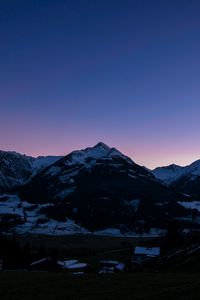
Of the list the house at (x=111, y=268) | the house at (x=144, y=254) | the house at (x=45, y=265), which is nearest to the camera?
the house at (x=111, y=268)

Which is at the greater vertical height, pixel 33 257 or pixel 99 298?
pixel 99 298

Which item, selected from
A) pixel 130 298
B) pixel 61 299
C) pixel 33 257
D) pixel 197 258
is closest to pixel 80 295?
pixel 61 299

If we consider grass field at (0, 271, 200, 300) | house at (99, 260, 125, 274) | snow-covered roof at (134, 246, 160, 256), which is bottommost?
house at (99, 260, 125, 274)

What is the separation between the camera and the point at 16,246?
136875mm

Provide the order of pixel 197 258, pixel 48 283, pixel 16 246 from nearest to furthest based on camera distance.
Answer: pixel 48 283 → pixel 197 258 → pixel 16 246

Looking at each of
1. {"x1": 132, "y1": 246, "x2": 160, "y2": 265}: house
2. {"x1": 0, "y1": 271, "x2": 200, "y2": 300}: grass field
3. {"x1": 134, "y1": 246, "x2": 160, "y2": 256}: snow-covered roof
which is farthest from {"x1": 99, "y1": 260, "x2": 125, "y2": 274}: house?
{"x1": 0, "y1": 271, "x2": 200, "y2": 300}: grass field

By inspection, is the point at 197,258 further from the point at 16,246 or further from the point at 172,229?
the point at 172,229

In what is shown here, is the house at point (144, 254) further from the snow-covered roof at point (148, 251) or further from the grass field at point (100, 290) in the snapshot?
the grass field at point (100, 290)

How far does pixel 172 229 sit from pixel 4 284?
412ft

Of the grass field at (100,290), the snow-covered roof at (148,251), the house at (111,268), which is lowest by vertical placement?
the house at (111,268)

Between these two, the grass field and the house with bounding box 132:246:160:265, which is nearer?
the grass field

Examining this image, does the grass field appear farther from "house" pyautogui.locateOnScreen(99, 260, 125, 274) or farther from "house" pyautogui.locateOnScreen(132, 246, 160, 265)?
"house" pyautogui.locateOnScreen(132, 246, 160, 265)

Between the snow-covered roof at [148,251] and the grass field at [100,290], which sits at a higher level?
the grass field at [100,290]

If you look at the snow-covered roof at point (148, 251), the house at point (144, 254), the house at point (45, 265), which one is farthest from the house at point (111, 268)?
the snow-covered roof at point (148, 251)
